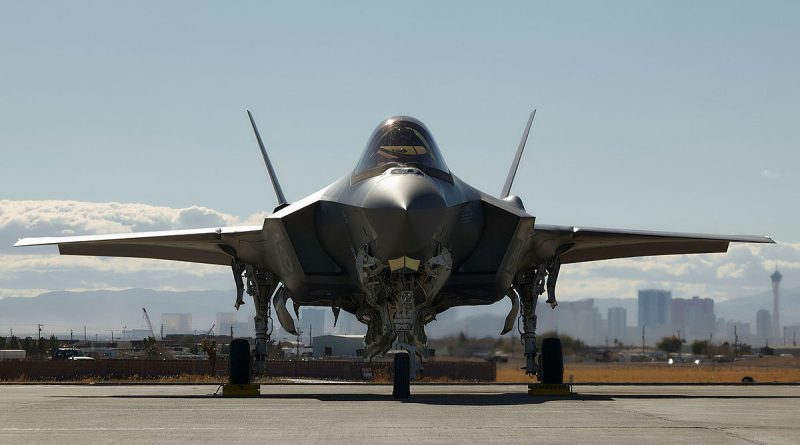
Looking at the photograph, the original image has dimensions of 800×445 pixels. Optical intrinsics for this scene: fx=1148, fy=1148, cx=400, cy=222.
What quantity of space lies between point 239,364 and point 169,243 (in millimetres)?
2482

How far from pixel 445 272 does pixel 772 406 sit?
4.64 m

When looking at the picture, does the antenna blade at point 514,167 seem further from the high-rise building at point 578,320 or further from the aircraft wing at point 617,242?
the high-rise building at point 578,320

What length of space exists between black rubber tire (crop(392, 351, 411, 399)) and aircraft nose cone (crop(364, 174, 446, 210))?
211cm

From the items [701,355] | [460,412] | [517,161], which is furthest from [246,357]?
[701,355]

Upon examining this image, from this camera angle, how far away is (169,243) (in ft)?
66.4

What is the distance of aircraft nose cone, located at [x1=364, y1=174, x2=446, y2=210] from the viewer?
15.1 meters

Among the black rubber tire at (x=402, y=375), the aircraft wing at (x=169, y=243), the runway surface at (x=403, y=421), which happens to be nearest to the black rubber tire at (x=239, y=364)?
the aircraft wing at (x=169, y=243)

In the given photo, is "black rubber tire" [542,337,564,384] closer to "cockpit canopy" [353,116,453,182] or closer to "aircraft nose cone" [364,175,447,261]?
"cockpit canopy" [353,116,453,182]

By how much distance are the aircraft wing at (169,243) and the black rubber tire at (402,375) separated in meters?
3.64

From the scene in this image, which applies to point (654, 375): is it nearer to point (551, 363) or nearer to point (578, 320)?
point (551, 363)

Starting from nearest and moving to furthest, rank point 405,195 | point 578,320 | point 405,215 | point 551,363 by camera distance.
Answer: point 405,215 < point 405,195 < point 551,363 < point 578,320

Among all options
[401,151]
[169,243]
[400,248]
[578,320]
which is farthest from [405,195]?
[578,320]

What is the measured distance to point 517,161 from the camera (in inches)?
877

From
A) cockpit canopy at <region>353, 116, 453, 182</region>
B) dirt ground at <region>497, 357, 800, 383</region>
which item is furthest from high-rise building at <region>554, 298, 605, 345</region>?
cockpit canopy at <region>353, 116, 453, 182</region>
